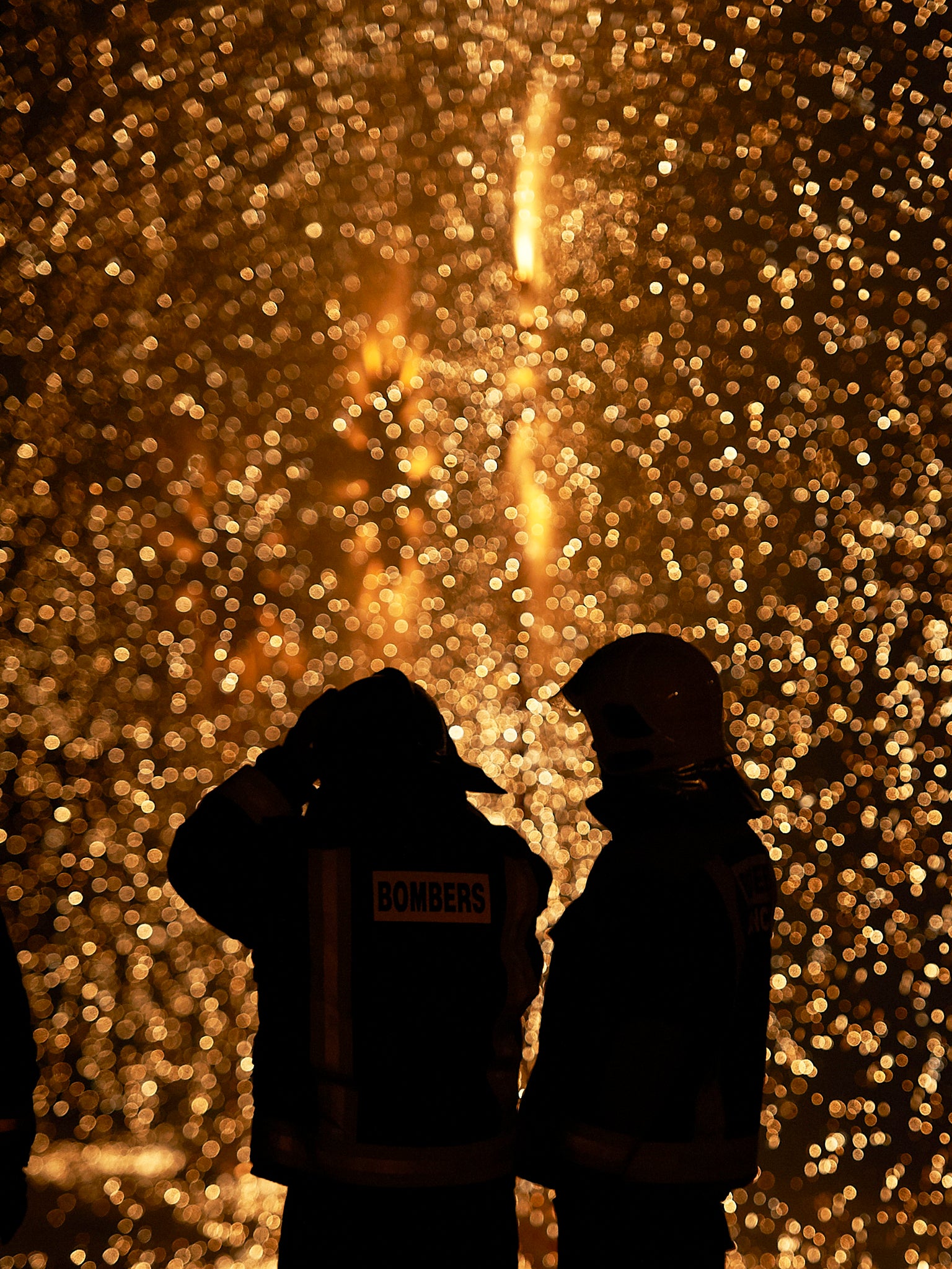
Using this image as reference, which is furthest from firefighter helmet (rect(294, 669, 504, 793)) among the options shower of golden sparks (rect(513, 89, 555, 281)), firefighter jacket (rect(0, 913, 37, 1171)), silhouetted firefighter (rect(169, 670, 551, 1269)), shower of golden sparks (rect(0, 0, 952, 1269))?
shower of golden sparks (rect(513, 89, 555, 281))

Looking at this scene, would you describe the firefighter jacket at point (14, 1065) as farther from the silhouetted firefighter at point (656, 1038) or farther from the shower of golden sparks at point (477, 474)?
the shower of golden sparks at point (477, 474)

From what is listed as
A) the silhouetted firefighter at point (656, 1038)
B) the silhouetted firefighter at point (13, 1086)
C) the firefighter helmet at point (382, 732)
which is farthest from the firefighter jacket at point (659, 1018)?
the silhouetted firefighter at point (13, 1086)

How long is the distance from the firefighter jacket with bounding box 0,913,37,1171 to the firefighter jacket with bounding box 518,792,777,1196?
371 millimetres

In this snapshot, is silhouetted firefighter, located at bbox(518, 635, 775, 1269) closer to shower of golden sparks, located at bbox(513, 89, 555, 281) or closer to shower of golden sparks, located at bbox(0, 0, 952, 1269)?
shower of golden sparks, located at bbox(0, 0, 952, 1269)

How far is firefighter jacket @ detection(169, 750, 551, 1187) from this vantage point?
978mm

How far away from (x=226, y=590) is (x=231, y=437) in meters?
0.22

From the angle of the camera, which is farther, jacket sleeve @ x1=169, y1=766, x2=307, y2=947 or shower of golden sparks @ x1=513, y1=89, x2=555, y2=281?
shower of golden sparks @ x1=513, y1=89, x2=555, y2=281

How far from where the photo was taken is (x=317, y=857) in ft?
3.23

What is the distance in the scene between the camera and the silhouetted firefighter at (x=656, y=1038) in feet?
3.25

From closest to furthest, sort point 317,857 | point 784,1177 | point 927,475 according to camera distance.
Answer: point 317,857 → point 784,1177 → point 927,475

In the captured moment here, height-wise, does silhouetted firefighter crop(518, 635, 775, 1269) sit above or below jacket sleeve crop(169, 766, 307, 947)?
below

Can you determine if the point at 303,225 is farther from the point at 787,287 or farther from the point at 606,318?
the point at 787,287

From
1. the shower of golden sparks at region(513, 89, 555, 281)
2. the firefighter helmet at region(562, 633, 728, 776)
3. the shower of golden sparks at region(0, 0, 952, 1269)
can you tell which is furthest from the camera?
the shower of golden sparks at region(513, 89, 555, 281)

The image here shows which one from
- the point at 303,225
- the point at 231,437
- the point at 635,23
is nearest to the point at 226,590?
the point at 231,437
